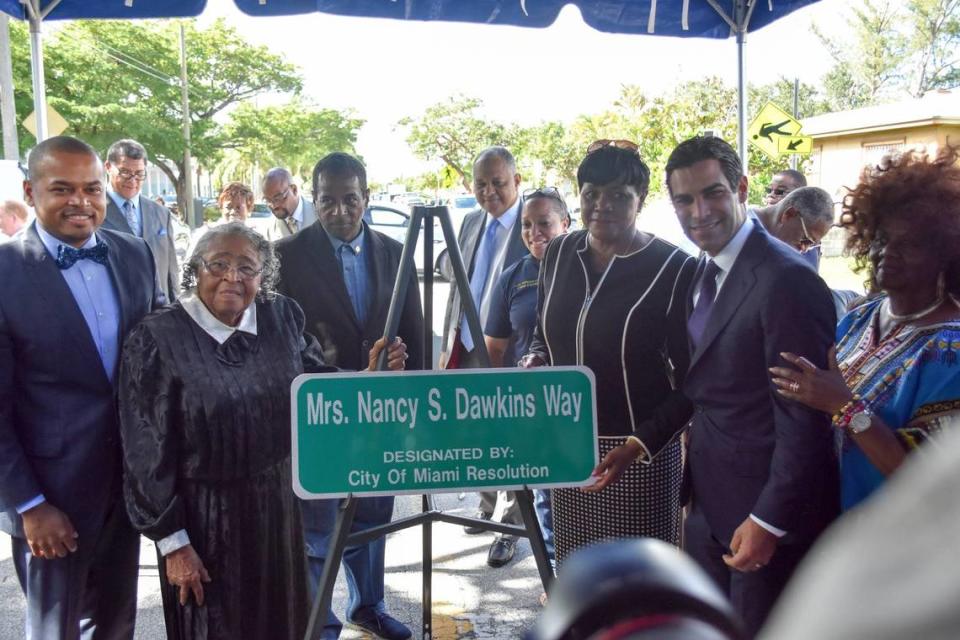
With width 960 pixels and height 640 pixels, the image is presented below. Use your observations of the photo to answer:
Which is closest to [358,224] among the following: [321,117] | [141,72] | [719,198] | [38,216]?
[38,216]

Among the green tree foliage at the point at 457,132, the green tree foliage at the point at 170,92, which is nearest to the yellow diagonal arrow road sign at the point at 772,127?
the green tree foliage at the point at 170,92

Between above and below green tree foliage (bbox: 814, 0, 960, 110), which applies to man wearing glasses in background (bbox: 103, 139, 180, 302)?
below

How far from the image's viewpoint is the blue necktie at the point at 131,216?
17.9 feet

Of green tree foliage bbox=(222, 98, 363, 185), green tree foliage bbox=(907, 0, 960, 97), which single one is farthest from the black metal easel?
green tree foliage bbox=(907, 0, 960, 97)

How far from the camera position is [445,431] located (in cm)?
231

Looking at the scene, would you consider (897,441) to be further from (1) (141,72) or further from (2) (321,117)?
(2) (321,117)

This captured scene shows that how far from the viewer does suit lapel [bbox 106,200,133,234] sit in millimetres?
5137

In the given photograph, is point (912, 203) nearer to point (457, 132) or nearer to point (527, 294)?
point (527, 294)

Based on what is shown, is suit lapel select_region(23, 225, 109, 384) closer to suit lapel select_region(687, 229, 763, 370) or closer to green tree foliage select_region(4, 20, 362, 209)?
suit lapel select_region(687, 229, 763, 370)

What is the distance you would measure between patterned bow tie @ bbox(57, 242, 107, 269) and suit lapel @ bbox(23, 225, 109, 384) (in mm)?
31

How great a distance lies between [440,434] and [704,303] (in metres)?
0.88

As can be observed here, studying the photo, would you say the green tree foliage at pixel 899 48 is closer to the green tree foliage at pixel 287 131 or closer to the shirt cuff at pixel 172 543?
the green tree foliage at pixel 287 131

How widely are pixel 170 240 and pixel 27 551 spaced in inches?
135

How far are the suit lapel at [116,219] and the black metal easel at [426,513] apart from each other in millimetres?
3248
